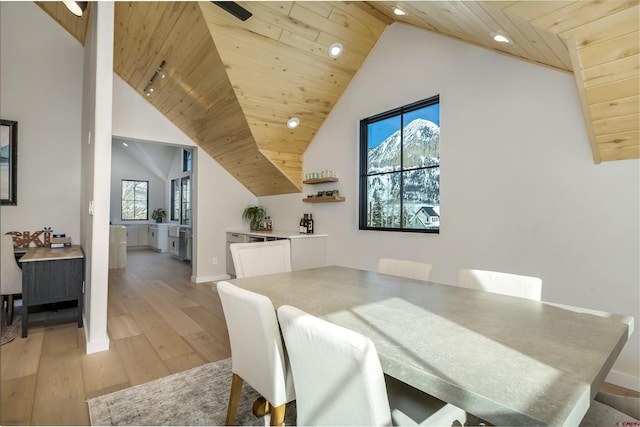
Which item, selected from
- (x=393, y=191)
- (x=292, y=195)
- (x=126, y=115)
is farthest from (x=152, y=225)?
(x=393, y=191)

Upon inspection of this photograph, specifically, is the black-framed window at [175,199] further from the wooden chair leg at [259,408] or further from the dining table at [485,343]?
the dining table at [485,343]

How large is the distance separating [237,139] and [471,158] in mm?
2963

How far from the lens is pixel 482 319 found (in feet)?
4.03

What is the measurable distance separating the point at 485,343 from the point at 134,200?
10.8m

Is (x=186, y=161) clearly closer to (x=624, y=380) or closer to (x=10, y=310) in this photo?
(x=10, y=310)

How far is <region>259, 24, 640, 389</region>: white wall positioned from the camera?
219 centimetres

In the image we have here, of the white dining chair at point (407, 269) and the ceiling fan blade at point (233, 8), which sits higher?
the ceiling fan blade at point (233, 8)

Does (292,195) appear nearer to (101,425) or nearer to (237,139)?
(237,139)

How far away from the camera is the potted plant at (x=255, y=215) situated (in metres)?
5.63

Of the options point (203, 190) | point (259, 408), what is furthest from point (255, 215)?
point (259, 408)

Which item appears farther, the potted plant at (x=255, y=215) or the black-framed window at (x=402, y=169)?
the potted plant at (x=255, y=215)

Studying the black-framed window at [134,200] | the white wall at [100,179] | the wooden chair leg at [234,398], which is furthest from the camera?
the black-framed window at [134,200]

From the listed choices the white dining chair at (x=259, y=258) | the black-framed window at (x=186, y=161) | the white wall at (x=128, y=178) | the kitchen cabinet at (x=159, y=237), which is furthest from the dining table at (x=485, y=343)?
the white wall at (x=128, y=178)

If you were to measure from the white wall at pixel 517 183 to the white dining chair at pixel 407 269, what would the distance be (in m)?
1.00
